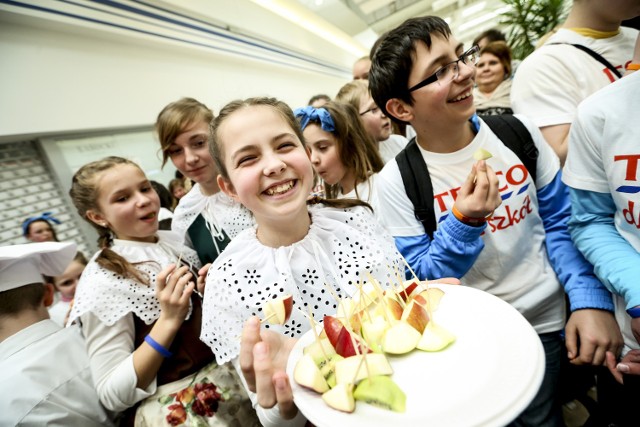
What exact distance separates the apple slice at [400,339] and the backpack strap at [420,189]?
607 mm

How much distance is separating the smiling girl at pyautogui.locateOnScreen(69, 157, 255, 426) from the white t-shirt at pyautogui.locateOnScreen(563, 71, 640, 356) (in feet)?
5.01

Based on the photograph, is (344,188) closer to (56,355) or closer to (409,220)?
(409,220)

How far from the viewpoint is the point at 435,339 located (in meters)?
0.68

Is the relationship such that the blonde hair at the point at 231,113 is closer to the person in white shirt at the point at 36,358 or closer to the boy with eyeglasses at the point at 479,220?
the boy with eyeglasses at the point at 479,220

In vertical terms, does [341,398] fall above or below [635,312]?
above

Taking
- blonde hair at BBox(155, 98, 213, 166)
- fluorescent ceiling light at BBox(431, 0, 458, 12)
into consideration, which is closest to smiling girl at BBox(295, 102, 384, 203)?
blonde hair at BBox(155, 98, 213, 166)

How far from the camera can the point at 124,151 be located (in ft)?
13.0

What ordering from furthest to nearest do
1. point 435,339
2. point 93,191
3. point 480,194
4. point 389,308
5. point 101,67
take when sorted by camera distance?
point 101,67, point 93,191, point 480,194, point 389,308, point 435,339

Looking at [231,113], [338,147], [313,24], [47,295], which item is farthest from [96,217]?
[313,24]

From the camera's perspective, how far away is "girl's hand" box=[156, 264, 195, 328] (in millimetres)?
1185

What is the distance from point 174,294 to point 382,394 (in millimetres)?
950

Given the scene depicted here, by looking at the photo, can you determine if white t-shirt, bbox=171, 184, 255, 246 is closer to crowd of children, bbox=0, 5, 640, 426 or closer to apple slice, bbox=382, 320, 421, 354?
crowd of children, bbox=0, 5, 640, 426

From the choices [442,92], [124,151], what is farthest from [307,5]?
[442,92]

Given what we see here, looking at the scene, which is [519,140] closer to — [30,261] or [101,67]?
[30,261]
